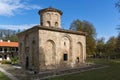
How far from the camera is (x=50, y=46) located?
26.9 metres

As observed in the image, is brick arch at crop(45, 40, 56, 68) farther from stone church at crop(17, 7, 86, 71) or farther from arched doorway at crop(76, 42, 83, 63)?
arched doorway at crop(76, 42, 83, 63)

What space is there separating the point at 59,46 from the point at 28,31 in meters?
5.71

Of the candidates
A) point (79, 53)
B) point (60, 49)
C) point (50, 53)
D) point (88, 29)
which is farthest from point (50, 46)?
point (88, 29)

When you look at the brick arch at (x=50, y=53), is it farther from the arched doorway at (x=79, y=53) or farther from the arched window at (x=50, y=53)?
the arched doorway at (x=79, y=53)

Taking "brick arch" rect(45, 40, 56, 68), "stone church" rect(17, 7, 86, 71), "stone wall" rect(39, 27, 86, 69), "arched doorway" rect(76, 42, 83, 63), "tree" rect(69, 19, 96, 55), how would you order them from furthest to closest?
"tree" rect(69, 19, 96, 55), "arched doorway" rect(76, 42, 83, 63), "brick arch" rect(45, 40, 56, 68), "stone wall" rect(39, 27, 86, 69), "stone church" rect(17, 7, 86, 71)

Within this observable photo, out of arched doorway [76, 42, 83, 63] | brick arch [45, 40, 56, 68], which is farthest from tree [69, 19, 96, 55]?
brick arch [45, 40, 56, 68]

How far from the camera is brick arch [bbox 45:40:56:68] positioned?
1033 inches

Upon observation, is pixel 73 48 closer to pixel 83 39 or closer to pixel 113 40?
pixel 83 39

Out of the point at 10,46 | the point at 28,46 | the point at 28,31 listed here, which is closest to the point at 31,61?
the point at 28,46

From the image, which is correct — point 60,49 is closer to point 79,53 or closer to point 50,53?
point 50,53

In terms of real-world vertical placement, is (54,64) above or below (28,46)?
below

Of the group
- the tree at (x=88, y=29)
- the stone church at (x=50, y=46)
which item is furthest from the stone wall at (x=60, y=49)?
the tree at (x=88, y=29)

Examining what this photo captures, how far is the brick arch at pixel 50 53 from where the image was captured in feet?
86.1

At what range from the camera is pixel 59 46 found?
91.5 ft
